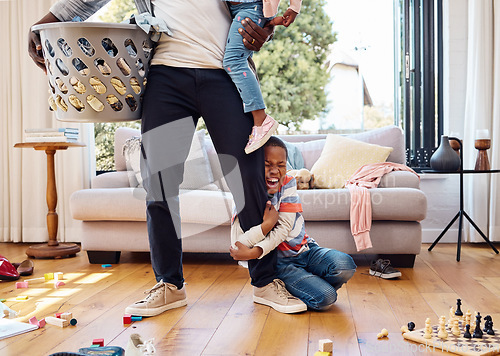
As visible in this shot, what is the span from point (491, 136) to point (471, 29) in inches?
31.7

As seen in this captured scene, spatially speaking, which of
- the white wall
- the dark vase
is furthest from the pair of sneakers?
the white wall

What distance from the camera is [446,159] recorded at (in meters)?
3.56

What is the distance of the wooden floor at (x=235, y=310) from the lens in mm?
1717

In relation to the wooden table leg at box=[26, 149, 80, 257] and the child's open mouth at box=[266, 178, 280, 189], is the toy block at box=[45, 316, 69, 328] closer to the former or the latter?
the child's open mouth at box=[266, 178, 280, 189]

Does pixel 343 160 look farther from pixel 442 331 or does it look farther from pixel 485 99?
pixel 442 331

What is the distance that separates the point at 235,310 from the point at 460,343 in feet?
2.77

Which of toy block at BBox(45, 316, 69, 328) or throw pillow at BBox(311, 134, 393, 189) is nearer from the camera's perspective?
toy block at BBox(45, 316, 69, 328)

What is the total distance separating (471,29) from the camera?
4.03 meters

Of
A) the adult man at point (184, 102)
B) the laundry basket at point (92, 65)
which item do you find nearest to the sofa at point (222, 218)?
the adult man at point (184, 102)

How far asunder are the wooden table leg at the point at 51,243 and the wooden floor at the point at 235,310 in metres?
0.30

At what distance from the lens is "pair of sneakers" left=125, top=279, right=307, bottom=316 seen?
2035mm

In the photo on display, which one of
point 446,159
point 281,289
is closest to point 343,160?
point 446,159

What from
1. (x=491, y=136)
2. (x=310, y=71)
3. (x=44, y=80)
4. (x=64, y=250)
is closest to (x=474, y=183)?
(x=491, y=136)

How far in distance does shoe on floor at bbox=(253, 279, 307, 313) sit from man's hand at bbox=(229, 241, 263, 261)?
0.19 m
